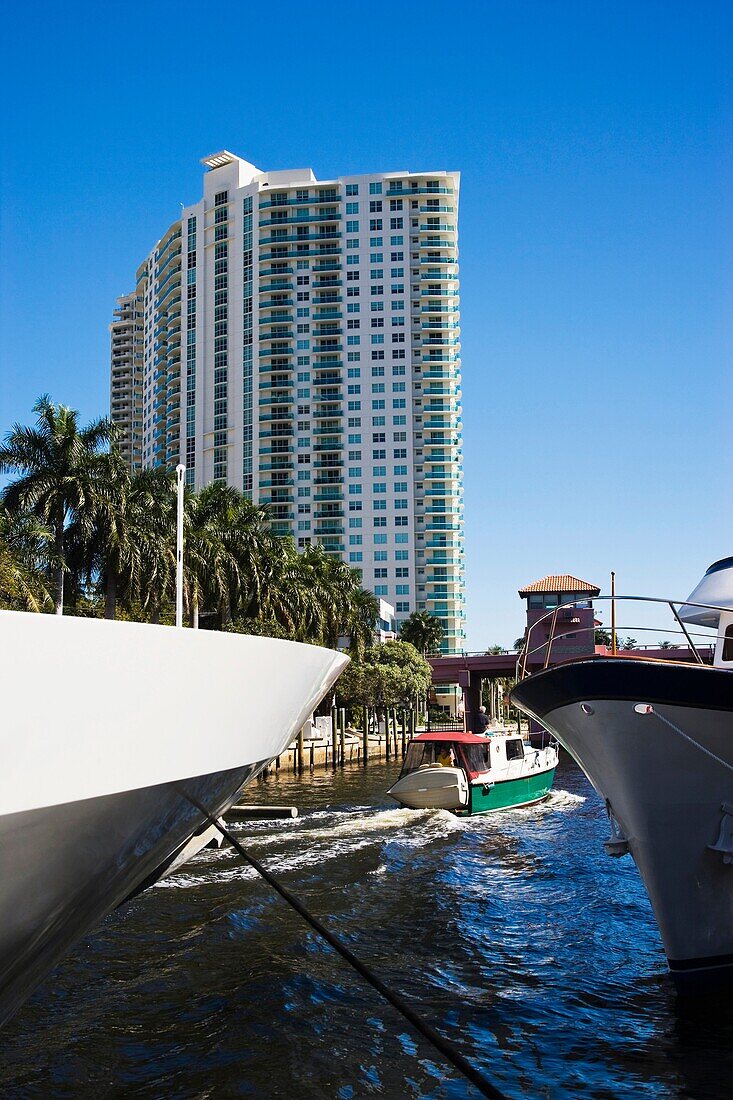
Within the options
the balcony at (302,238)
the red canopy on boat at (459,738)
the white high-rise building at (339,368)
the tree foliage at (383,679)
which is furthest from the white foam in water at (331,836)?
the balcony at (302,238)

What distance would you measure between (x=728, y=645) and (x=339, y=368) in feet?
354

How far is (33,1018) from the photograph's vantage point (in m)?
9.34

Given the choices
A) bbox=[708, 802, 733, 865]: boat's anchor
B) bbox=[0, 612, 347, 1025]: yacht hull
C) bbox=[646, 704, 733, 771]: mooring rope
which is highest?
bbox=[0, 612, 347, 1025]: yacht hull

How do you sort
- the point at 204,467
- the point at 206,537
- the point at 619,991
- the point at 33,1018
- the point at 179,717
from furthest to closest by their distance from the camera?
the point at 204,467 → the point at 206,537 → the point at 619,991 → the point at 33,1018 → the point at 179,717

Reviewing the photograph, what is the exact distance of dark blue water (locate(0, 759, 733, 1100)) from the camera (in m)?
8.15

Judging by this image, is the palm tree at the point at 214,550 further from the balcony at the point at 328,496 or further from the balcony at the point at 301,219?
the balcony at the point at 301,219

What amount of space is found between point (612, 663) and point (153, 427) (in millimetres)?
127892

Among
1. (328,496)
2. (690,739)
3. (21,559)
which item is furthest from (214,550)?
(328,496)

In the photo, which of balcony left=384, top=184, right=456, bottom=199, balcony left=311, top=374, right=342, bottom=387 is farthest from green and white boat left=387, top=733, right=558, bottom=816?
balcony left=384, top=184, right=456, bottom=199

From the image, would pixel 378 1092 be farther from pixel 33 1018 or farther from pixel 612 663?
pixel 612 663

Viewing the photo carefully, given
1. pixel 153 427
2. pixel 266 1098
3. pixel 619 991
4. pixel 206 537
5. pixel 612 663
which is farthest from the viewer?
pixel 153 427

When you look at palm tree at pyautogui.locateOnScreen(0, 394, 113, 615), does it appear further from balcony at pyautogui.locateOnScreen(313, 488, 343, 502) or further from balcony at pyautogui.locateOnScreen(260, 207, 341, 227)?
balcony at pyautogui.locateOnScreen(260, 207, 341, 227)

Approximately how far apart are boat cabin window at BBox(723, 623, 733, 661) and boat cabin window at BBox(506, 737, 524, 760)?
54.8 feet

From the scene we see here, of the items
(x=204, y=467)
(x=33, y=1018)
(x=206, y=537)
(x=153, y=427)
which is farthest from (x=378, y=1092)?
(x=153, y=427)
